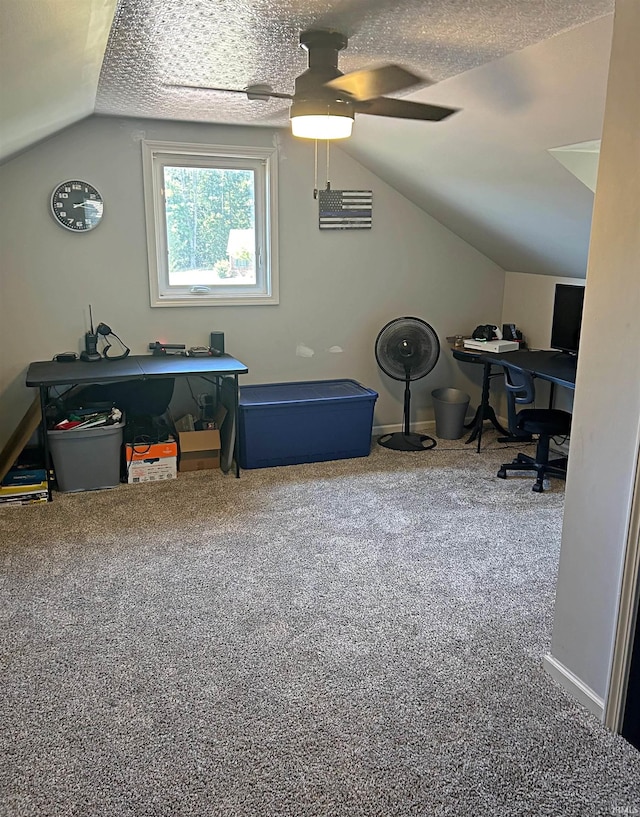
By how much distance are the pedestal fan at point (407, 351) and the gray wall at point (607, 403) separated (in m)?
2.58

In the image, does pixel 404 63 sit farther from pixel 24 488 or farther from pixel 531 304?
pixel 24 488

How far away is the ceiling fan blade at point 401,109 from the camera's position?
103 inches

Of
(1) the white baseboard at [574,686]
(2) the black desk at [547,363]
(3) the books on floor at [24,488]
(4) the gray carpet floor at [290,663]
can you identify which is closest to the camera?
(4) the gray carpet floor at [290,663]

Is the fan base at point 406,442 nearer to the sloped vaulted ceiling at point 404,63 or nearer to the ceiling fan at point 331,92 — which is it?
the sloped vaulted ceiling at point 404,63

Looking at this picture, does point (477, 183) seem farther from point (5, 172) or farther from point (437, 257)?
point (5, 172)

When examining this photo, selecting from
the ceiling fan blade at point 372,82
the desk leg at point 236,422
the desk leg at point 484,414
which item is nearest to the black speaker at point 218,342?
the desk leg at point 236,422

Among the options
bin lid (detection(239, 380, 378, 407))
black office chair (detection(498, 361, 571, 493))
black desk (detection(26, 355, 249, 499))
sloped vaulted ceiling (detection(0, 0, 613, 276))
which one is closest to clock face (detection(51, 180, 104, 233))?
sloped vaulted ceiling (detection(0, 0, 613, 276))

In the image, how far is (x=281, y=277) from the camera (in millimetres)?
4707

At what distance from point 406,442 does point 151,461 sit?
1872mm

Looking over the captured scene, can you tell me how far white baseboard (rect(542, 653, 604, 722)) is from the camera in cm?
209

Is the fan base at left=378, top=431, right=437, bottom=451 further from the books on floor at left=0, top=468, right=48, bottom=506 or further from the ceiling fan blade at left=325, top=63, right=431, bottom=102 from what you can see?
the ceiling fan blade at left=325, top=63, right=431, bottom=102

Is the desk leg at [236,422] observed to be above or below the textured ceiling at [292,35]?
below

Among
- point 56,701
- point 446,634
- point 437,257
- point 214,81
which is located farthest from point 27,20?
point 437,257

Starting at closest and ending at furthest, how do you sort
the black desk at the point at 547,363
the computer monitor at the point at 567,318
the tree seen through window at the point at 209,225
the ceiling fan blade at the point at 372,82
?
the ceiling fan blade at the point at 372,82 < the black desk at the point at 547,363 < the computer monitor at the point at 567,318 < the tree seen through window at the point at 209,225
